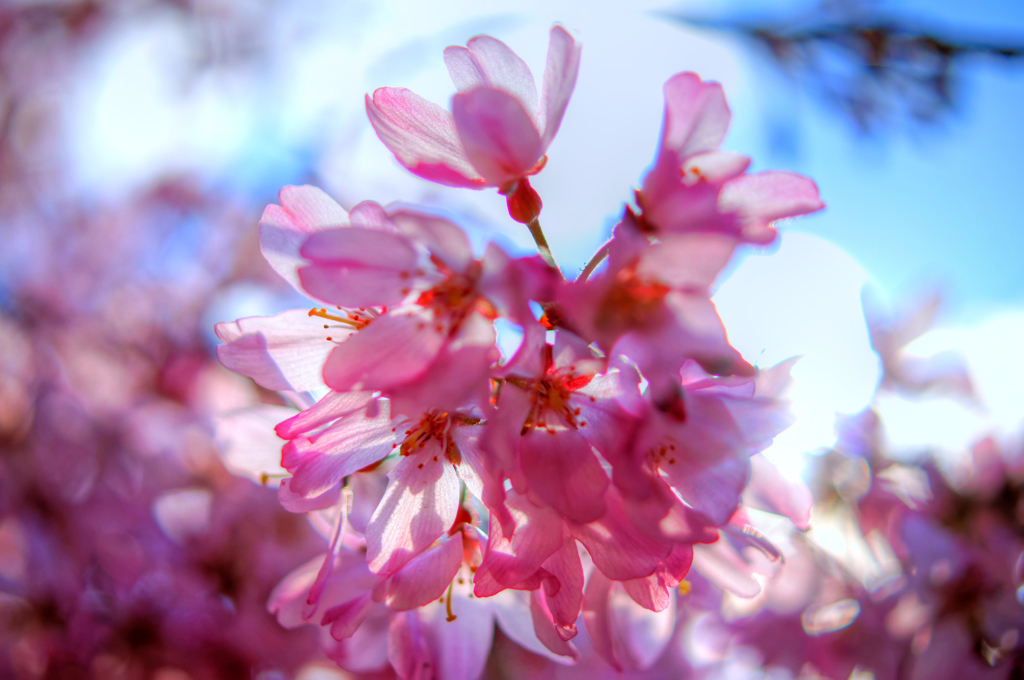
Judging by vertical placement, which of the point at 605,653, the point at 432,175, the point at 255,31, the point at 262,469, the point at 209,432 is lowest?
the point at 209,432

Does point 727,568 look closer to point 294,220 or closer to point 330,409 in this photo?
point 330,409

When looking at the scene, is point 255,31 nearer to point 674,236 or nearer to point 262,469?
point 262,469

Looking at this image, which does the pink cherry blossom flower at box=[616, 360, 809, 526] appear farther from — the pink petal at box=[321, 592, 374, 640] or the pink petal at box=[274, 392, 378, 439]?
the pink petal at box=[321, 592, 374, 640]

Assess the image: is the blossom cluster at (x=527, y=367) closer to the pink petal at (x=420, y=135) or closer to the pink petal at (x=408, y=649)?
the pink petal at (x=420, y=135)

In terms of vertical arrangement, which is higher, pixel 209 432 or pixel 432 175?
pixel 432 175

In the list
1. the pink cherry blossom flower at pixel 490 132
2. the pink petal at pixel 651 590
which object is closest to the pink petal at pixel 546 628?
the pink petal at pixel 651 590

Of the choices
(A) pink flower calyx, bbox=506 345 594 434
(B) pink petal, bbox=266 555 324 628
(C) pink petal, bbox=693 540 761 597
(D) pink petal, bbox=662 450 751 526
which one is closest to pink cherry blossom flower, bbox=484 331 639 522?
(A) pink flower calyx, bbox=506 345 594 434

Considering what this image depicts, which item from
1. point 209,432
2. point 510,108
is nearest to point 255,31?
point 209,432
